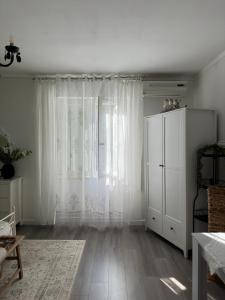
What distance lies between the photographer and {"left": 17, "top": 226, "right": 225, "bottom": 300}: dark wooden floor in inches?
98.6

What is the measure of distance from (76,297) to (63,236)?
1.69m

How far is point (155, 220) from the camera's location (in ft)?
13.3

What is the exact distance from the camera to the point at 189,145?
3.41m

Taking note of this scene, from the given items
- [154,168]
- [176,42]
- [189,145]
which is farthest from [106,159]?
[176,42]

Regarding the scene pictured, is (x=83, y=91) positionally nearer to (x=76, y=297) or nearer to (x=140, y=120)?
(x=140, y=120)

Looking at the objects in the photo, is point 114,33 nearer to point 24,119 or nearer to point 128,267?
point 24,119

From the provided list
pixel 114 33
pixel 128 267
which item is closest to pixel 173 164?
pixel 128 267

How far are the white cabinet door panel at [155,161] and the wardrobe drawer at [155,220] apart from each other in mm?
72

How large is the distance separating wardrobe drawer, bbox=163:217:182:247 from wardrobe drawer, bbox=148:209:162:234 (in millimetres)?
145

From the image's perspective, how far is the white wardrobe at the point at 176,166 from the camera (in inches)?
133

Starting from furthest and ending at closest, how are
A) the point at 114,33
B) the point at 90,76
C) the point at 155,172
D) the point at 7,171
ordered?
the point at 90,76
the point at 7,171
the point at 155,172
the point at 114,33

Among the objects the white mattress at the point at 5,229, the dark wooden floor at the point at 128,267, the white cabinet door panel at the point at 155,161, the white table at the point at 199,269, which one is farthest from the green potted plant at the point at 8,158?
the white table at the point at 199,269

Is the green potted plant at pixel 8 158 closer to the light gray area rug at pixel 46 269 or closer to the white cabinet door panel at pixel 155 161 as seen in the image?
the light gray area rug at pixel 46 269

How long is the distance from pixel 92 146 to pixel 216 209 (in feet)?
7.55
